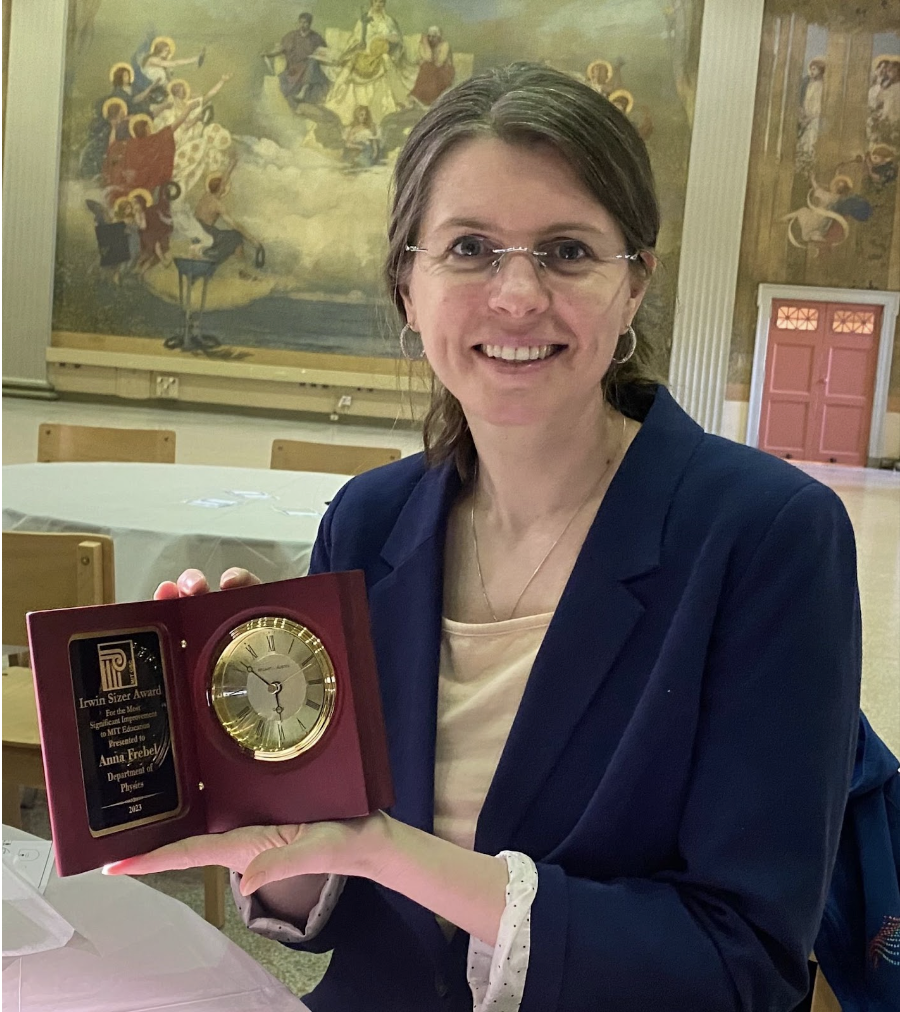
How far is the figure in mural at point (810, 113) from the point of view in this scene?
537 inches

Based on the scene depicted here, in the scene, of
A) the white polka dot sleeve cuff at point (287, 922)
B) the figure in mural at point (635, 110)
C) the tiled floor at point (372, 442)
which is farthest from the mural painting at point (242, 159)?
the white polka dot sleeve cuff at point (287, 922)

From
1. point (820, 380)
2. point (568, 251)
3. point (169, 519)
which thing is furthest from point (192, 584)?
point (820, 380)

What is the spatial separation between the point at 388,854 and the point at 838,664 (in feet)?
1.74

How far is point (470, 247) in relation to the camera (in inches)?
51.6

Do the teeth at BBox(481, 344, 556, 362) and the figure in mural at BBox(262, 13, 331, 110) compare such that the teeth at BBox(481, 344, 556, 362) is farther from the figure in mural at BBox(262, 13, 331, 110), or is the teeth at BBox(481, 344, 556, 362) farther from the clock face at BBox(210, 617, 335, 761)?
the figure in mural at BBox(262, 13, 331, 110)

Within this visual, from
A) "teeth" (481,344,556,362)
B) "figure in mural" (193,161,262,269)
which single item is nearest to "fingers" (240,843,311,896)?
"teeth" (481,344,556,362)

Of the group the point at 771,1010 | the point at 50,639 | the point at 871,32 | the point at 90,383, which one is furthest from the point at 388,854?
the point at 871,32

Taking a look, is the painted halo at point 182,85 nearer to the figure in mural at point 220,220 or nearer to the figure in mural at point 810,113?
the figure in mural at point 220,220

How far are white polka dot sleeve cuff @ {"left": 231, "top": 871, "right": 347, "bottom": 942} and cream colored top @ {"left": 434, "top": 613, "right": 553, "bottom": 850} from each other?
0.53 ft

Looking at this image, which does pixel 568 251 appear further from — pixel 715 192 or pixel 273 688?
pixel 715 192

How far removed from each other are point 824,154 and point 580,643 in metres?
14.4

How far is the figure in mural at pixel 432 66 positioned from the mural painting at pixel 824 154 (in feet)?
13.1

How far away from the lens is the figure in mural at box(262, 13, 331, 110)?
12.9 metres

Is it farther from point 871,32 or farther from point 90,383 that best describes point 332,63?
point 871,32
